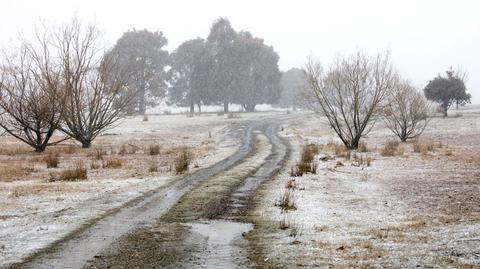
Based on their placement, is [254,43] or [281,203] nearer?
[281,203]

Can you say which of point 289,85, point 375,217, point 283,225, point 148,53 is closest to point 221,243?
point 283,225

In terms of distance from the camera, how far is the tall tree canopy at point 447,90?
47969mm

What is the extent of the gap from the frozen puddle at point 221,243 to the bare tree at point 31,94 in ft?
60.4

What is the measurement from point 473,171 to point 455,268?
11.8m

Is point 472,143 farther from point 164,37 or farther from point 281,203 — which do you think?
point 164,37

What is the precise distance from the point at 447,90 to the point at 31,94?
3857 centimetres

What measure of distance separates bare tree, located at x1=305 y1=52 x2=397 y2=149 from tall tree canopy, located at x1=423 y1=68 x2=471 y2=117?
23.2m

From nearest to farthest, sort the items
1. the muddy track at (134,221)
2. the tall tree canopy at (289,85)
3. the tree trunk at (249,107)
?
the muddy track at (134,221)
the tree trunk at (249,107)
the tall tree canopy at (289,85)

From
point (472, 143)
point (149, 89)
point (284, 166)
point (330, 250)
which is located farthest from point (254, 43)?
point (330, 250)

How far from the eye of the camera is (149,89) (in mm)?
66688

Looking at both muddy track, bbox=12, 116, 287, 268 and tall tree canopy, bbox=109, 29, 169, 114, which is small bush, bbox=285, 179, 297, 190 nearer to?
muddy track, bbox=12, 116, 287, 268

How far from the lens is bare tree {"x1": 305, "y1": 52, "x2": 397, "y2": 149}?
25922mm

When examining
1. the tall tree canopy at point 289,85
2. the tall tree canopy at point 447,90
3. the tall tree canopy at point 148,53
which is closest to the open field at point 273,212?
the tall tree canopy at point 447,90

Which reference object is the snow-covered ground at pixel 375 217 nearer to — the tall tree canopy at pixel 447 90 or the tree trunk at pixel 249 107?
the tall tree canopy at pixel 447 90
